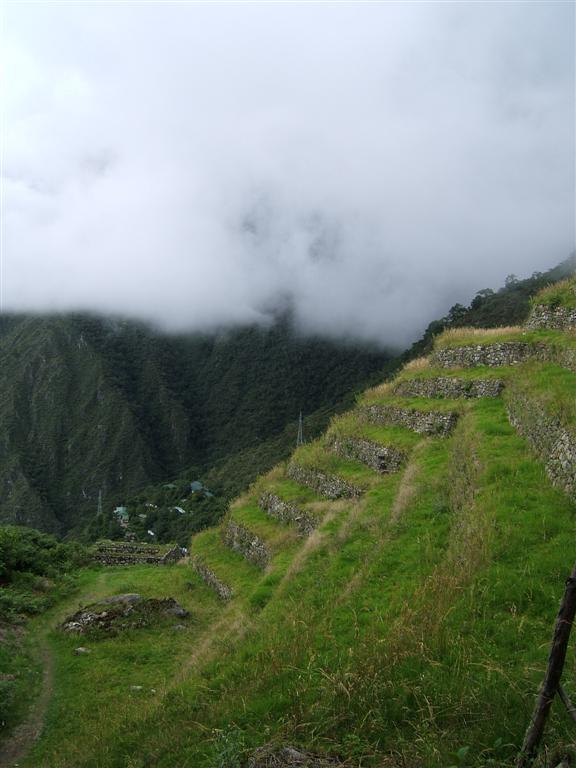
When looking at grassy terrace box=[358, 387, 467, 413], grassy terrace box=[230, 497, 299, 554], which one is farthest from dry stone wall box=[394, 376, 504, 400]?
grassy terrace box=[230, 497, 299, 554]

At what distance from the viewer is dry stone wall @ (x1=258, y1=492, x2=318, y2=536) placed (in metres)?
14.2

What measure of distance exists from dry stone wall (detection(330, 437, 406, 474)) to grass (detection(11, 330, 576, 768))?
3.48ft

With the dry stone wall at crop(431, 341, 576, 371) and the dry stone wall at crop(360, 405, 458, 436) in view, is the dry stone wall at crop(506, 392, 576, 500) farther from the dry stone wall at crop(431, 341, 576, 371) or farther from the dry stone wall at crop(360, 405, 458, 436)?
the dry stone wall at crop(360, 405, 458, 436)

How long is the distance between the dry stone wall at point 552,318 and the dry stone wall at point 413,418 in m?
3.82

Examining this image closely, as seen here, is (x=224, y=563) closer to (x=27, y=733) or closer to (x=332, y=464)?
(x=332, y=464)

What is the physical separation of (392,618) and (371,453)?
350 inches

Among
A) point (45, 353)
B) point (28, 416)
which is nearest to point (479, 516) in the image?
point (28, 416)

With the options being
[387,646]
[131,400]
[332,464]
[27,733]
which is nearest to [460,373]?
[332,464]

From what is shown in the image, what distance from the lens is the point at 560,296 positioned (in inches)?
570

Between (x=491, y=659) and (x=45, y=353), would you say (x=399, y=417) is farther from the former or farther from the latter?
(x=45, y=353)

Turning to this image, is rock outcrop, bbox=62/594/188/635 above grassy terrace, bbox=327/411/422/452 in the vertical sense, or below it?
below

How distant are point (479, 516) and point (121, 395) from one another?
148105 millimetres

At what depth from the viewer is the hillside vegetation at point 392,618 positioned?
4648mm

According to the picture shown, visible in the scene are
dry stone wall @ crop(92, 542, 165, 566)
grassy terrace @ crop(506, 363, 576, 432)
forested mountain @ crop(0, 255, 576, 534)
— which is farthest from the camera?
forested mountain @ crop(0, 255, 576, 534)
